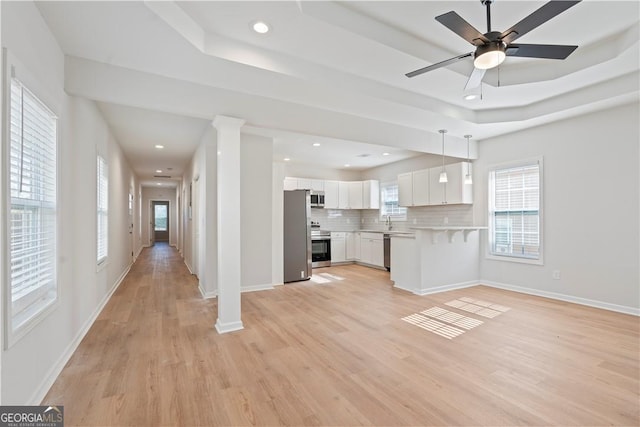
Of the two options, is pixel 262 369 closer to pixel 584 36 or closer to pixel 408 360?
pixel 408 360

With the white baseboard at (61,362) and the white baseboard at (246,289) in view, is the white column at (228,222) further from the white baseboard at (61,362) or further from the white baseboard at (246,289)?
the white baseboard at (246,289)

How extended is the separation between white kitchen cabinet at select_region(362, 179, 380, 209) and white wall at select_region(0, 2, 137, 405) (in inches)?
227

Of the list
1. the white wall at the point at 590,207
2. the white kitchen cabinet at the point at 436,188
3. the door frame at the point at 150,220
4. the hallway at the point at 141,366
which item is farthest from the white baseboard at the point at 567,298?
the door frame at the point at 150,220

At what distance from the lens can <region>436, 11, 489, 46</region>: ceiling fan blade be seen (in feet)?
6.30

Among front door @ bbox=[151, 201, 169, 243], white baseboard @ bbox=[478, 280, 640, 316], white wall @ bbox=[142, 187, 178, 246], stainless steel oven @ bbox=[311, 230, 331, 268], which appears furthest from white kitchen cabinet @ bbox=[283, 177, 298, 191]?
front door @ bbox=[151, 201, 169, 243]

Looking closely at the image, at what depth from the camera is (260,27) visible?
2.48 metres

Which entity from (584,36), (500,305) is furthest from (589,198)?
(584,36)

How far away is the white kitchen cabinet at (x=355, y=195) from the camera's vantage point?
827 centimetres

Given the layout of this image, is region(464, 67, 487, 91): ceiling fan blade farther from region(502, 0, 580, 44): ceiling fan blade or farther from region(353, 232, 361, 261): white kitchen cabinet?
region(353, 232, 361, 261): white kitchen cabinet

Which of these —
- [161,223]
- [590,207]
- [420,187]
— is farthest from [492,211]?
[161,223]

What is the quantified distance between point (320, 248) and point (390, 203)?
221cm

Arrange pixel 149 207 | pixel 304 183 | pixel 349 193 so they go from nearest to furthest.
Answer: pixel 304 183 → pixel 349 193 → pixel 149 207

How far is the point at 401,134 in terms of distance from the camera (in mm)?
4773

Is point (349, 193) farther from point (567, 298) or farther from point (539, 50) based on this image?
point (539, 50)
